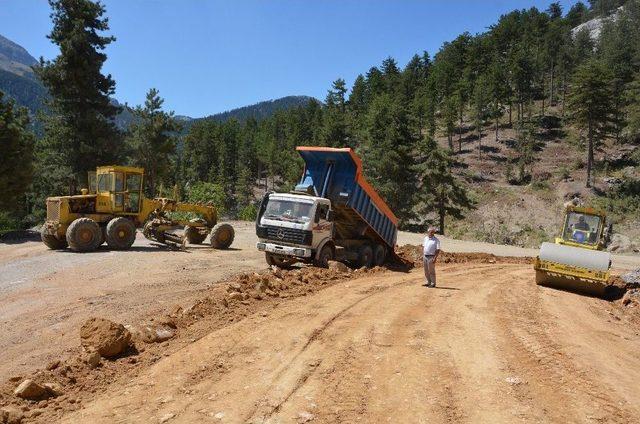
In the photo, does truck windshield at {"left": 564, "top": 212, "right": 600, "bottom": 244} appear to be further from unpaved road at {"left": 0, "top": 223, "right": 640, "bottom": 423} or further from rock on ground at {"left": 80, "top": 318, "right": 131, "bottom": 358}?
rock on ground at {"left": 80, "top": 318, "right": 131, "bottom": 358}

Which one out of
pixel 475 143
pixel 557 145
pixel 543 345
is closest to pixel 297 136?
pixel 475 143

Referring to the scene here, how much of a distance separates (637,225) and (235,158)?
78265 millimetres

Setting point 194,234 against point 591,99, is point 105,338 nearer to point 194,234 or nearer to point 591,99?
point 194,234

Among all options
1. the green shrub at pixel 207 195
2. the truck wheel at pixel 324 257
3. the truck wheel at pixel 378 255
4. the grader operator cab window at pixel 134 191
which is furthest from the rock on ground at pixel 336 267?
the green shrub at pixel 207 195

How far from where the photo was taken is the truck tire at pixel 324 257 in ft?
49.0

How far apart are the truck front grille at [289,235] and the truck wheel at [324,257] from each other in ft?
2.75

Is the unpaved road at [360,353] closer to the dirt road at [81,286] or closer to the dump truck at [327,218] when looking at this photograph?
the dirt road at [81,286]

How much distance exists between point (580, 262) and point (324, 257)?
7229mm

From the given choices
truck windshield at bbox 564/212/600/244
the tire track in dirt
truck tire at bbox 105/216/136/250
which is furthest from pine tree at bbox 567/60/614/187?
the tire track in dirt

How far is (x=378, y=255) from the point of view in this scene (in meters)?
17.8

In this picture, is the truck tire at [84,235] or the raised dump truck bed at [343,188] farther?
the truck tire at [84,235]

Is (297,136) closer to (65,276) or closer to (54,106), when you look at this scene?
(54,106)

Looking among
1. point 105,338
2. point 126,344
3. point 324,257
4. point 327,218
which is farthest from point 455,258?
point 105,338

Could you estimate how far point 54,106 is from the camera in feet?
102
